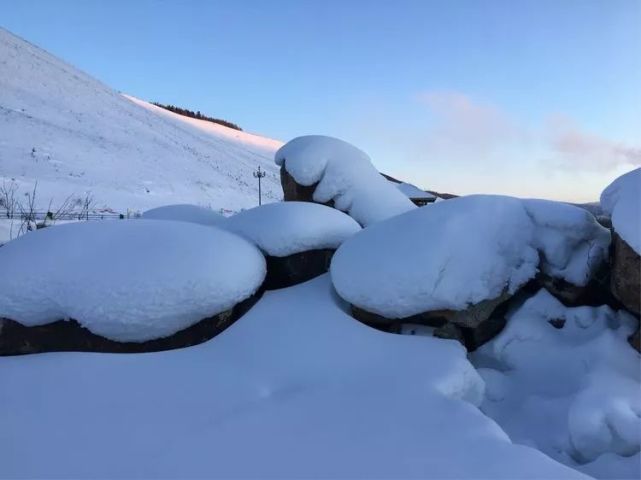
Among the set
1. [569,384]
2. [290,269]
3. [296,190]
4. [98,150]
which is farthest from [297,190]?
[98,150]

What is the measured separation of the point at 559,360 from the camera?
388 cm

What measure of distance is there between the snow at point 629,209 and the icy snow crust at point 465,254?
1.84 feet

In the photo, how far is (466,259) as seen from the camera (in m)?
4.20

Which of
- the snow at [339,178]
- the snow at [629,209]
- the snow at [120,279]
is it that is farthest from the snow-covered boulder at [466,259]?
the snow at [339,178]

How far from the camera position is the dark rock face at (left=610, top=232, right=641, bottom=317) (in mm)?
3676

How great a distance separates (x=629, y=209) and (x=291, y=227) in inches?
138

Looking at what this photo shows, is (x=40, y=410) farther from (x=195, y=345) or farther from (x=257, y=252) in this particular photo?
(x=257, y=252)

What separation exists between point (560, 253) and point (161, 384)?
13.3 ft

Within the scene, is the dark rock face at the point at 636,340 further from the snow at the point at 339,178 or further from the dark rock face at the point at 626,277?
the snow at the point at 339,178

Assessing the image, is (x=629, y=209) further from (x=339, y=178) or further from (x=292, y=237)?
(x=339, y=178)

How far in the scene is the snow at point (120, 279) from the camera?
3869mm

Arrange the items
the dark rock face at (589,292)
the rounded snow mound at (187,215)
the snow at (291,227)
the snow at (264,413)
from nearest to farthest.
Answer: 1. the snow at (264,413)
2. the dark rock face at (589,292)
3. the snow at (291,227)
4. the rounded snow mound at (187,215)

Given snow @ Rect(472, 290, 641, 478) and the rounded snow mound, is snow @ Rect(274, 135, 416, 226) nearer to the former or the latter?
the rounded snow mound

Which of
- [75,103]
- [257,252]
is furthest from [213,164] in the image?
[257,252]
